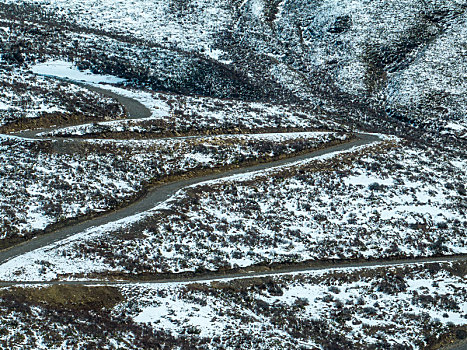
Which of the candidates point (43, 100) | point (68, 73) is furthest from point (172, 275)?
point (68, 73)

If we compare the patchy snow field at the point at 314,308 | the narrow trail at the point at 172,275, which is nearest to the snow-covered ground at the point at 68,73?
the narrow trail at the point at 172,275

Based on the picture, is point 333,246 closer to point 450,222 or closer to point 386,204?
point 386,204

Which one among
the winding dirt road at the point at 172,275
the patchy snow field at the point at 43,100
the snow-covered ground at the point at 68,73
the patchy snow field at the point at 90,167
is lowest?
the winding dirt road at the point at 172,275

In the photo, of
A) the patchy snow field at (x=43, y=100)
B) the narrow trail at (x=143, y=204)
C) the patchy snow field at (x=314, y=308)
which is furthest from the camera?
the patchy snow field at (x=43, y=100)

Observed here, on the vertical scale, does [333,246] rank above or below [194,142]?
below

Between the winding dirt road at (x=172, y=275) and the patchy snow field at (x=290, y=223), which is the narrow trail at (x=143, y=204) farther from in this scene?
the patchy snow field at (x=290, y=223)

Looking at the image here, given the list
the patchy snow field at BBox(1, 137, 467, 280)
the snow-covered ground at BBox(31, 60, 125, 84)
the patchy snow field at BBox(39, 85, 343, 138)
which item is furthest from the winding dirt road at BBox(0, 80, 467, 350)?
the snow-covered ground at BBox(31, 60, 125, 84)

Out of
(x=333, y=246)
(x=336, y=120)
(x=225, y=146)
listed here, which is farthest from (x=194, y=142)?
(x=336, y=120)

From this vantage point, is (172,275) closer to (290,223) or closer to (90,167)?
(290,223)

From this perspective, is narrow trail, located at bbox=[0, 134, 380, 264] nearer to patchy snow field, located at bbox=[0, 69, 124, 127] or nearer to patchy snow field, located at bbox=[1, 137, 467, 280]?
patchy snow field, located at bbox=[1, 137, 467, 280]
